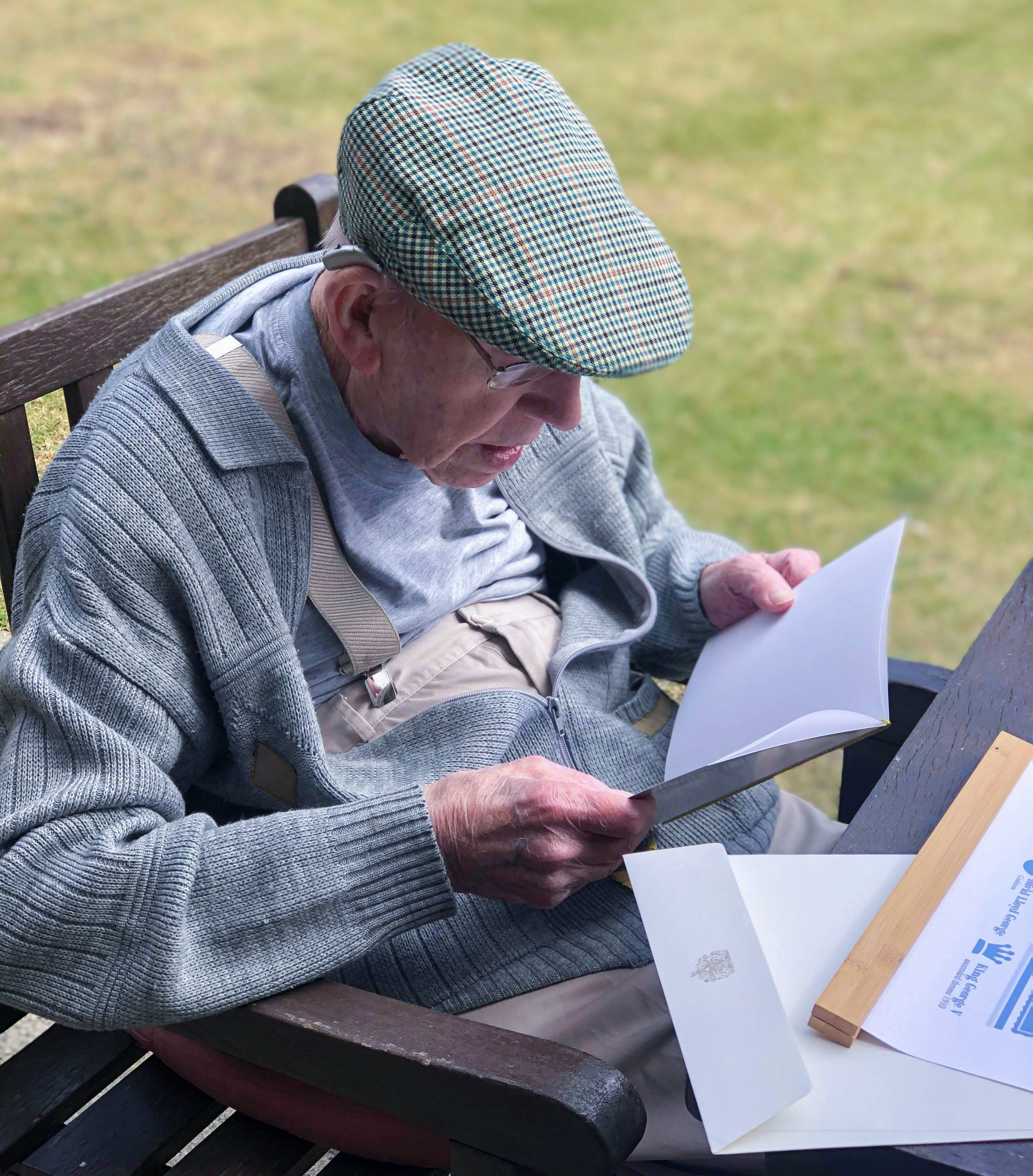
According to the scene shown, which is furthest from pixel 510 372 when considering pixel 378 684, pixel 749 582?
pixel 749 582

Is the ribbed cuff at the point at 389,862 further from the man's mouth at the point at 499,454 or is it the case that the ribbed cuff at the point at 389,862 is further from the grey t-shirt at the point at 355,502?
the man's mouth at the point at 499,454

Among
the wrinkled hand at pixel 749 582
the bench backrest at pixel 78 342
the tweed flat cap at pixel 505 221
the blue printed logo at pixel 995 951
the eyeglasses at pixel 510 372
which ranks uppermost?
the tweed flat cap at pixel 505 221

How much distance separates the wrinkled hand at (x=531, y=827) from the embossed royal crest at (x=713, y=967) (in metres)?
0.21

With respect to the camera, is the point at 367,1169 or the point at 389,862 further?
the point at 367,1169

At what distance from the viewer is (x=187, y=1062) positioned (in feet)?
4.84

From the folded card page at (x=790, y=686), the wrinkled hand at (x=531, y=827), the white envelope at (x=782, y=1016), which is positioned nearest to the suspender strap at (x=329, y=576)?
the wrinkled hand at (x=531, y=827)

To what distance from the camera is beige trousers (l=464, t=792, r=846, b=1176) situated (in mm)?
1343

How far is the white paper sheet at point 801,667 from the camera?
4.35 feet

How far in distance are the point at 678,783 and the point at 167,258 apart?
439 centimetres

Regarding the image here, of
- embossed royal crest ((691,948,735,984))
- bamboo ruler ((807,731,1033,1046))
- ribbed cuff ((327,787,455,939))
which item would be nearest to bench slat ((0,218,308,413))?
ribbed cuff ((327,787,455,939))

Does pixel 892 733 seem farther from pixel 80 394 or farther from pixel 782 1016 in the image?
pixel 80 394

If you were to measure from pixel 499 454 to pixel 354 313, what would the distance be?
0.76ft

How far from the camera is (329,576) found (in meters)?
1.49

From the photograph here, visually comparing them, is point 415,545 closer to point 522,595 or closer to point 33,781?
point 522,595
